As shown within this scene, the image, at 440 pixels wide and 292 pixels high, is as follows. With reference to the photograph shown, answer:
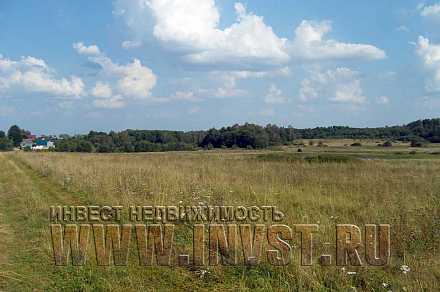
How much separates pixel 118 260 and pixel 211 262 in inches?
54.4

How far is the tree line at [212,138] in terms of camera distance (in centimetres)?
7944

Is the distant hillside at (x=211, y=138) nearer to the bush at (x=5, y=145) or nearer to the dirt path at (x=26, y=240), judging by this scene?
the bush at (x=5, y=145)

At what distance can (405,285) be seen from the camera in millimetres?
4762

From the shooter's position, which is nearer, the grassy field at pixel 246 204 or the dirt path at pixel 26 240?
the grassy field at pixel 246 204

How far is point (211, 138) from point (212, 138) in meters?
0.38

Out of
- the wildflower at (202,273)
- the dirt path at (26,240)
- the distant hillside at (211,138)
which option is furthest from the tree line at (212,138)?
the wildflower at (202,273)

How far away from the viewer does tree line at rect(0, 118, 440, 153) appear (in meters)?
79.4

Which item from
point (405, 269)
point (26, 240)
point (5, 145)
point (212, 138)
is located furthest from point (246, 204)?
point (5, 145)

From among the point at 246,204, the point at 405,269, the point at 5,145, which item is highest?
the point at 246,204

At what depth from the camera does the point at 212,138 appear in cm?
8606

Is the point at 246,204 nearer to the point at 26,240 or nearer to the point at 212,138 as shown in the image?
the point at 26,240

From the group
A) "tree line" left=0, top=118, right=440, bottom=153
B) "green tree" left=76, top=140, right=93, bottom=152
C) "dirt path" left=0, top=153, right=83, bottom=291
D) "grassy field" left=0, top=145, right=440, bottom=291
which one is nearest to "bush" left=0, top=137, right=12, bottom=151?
"tree line" left=0, top=118, right=440, bottom=153

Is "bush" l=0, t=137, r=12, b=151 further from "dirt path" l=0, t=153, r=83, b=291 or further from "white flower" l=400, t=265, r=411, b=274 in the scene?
"white flower" l=400, t=265, r=411, b=274

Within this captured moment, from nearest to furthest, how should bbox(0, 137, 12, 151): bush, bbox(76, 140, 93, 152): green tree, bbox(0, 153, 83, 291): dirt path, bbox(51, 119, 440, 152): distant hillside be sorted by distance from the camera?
bbox(0, 153, 83, 291): dirt path → bbox(51, 119, 440, 152): distant hillside → bbox(76, 140, 93, 152): green tree → bbox(0, 137, 12, 151): bush
